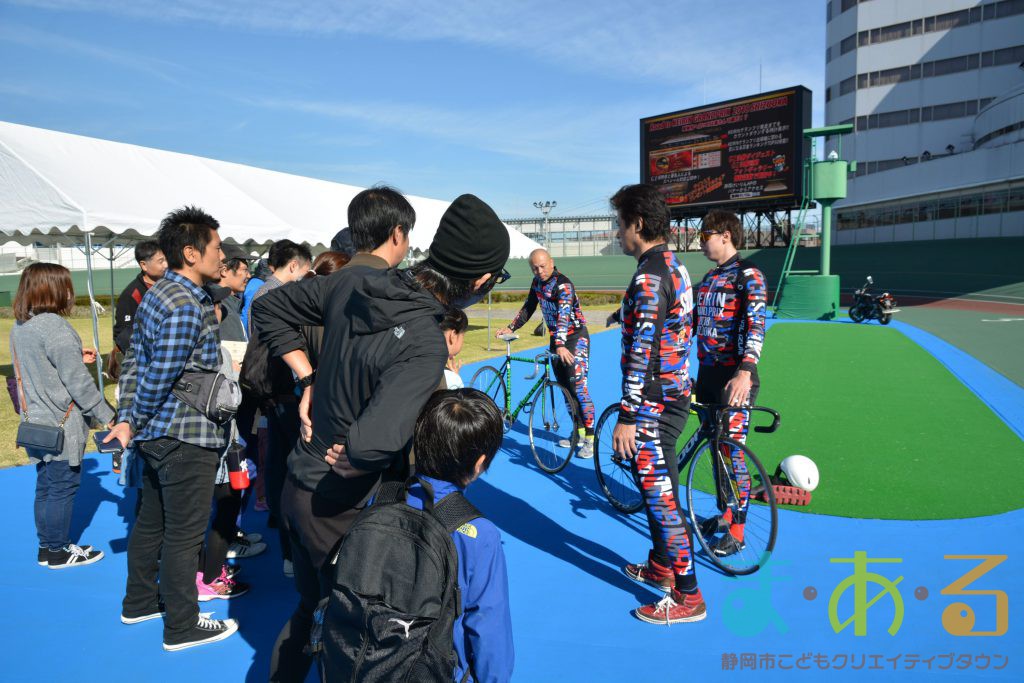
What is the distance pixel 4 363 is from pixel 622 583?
45.6ft

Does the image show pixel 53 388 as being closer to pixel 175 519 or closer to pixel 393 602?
pixel 175 519

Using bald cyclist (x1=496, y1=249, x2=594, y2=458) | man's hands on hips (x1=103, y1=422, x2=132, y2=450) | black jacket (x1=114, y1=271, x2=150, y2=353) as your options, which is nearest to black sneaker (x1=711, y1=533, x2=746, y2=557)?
bald cyclist (x1=496, y1=249, x2=594, y2=458)

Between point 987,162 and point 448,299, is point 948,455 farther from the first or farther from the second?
point 987,162

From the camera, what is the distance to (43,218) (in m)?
8.61

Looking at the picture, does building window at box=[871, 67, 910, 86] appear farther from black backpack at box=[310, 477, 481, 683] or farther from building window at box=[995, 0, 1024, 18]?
black backpack at box=[310, 477, 481, 683]

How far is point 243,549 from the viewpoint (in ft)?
13.4

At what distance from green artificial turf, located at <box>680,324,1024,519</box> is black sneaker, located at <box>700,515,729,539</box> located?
36.2 inches

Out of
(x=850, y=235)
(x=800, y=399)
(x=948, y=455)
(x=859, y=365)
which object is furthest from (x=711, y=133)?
(x=948, y=455)

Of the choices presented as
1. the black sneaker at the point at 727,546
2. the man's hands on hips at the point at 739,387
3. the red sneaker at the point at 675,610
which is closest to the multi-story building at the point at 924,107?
Answer: the black sneaker at the point at 727,546

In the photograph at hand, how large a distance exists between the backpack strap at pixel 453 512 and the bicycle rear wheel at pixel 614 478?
9.17ft

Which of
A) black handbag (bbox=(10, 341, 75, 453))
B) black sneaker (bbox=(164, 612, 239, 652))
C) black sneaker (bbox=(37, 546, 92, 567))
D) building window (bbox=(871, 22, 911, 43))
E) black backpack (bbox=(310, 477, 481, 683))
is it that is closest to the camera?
black backpack (bbox=(310, 477, 481, 683))

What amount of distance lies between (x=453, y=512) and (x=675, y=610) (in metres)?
1.96

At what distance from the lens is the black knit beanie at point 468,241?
2055 millimetres

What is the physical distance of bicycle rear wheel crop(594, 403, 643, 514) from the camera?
182 inches
